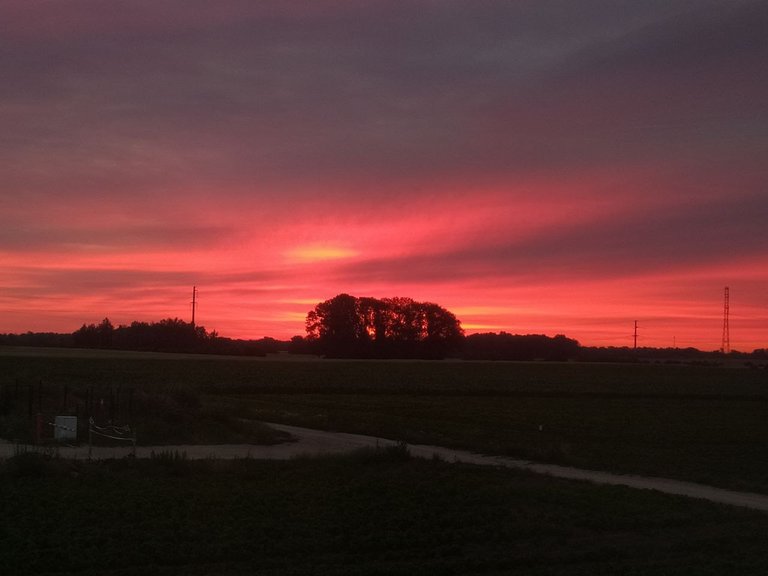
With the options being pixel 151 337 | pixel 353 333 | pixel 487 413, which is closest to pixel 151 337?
pixel 151 337

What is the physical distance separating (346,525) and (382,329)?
5055 inches

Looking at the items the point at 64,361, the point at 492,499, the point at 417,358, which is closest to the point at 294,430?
the point at 492,499

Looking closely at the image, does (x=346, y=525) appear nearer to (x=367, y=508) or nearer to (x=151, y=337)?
(x=367, y=508)

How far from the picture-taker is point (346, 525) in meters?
12.9

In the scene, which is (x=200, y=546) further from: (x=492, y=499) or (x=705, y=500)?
(x=705, y=500)

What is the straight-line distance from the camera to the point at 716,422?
38.8 meters

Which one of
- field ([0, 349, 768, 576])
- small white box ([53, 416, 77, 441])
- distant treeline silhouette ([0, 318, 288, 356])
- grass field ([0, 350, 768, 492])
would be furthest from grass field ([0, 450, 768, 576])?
distant treeline silhouette ([0, 318, 288, 356])

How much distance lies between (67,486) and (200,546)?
5.83 m

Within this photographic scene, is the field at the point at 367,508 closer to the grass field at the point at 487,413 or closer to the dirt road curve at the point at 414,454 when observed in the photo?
the grass field at the point at 487,413

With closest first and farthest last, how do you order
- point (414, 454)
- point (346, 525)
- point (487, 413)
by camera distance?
point (346, 525) → point (414, 454) → point (487, 413)

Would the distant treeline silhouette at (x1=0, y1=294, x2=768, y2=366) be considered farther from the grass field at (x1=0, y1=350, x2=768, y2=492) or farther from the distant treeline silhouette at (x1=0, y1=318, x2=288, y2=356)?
the grass field at (x1=0, y1=350, x2=768, y2=492)


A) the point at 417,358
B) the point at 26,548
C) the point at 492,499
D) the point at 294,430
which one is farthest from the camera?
the point at 417,358

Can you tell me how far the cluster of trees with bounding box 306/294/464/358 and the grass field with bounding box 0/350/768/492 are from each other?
57.1 m

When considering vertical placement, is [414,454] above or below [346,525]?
below
